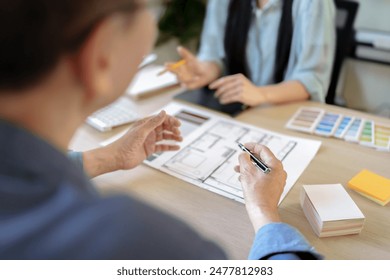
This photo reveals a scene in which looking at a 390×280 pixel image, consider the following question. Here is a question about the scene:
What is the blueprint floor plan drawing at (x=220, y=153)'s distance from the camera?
32.3 inches

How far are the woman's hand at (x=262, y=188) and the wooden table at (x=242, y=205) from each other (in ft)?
0.15

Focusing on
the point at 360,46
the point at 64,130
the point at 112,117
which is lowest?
the point at 360,46

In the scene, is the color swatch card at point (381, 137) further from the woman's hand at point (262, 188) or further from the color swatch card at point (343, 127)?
the woman's hand at point (262, 188)

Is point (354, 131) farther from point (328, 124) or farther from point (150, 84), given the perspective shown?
point (150, 84)

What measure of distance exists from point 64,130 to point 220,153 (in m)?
0.54

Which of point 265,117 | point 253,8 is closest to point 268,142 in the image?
point 265,117

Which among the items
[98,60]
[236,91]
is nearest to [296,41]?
[236,91]

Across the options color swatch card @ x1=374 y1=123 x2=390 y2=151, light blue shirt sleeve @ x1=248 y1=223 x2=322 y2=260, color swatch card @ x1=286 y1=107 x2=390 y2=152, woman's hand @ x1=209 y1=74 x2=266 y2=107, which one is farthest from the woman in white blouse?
light blue shirt sleeve @ x1=248 y1=223 x2=322 y2=260

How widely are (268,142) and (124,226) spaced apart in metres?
0.65


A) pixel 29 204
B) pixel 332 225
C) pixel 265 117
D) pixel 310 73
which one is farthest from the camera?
Result: pixel 310 73

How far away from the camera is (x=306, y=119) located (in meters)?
1.06

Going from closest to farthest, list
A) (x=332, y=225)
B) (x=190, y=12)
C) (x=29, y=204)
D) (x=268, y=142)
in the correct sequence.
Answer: (x=29, y=204) < (x=332, y=225) < (x=268, y=142) < (x=190, y=12)
